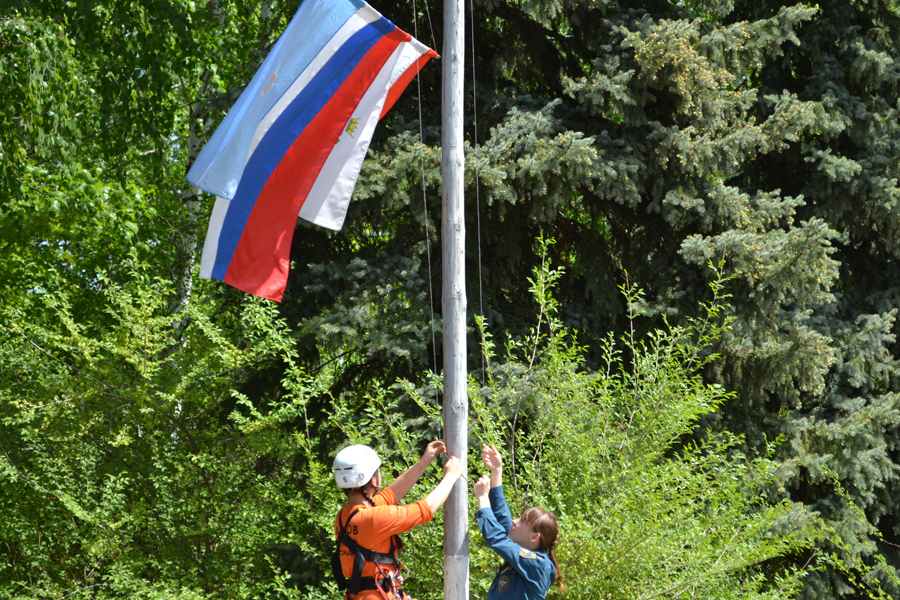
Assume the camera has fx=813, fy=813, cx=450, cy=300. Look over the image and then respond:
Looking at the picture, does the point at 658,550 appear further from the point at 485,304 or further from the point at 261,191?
the point at 485,304

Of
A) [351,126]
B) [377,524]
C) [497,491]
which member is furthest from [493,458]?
[351,126]

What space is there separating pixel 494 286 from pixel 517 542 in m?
5.10

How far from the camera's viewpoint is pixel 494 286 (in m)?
9.20

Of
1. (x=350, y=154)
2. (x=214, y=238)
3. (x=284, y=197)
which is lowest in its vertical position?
(x=214, y=238)

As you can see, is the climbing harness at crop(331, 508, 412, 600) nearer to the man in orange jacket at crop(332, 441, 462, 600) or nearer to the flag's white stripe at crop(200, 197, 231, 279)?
the man in orange jacket at crop(332, 441, 462, 600)

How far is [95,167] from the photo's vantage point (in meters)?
12.9

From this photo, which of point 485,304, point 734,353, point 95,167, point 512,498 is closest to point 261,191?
point 512,498

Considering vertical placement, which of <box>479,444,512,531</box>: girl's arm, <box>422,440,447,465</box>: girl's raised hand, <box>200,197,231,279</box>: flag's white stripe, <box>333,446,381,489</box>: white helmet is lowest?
<box>479,444,512,531</box>: girl's arm

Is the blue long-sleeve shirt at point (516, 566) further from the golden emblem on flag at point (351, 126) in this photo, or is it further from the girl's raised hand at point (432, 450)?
the golden emblem on flag at point (351, 126)

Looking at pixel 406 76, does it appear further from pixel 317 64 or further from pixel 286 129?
pixel 286 129

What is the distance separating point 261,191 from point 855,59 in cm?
800

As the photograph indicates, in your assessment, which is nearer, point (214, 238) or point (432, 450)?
point (432, 450)

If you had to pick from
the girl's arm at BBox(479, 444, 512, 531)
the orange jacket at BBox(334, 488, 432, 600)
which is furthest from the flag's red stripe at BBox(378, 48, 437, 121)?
the orange jacket at BBox(334, 488, 432, 600)

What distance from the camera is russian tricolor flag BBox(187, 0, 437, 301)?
4605 mm
